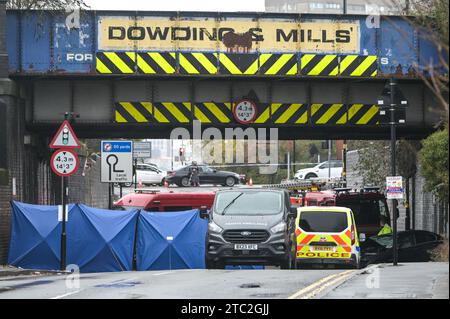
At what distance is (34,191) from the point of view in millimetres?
33094

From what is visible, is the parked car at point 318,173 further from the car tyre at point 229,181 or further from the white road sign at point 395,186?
the white road sign at point 395,186

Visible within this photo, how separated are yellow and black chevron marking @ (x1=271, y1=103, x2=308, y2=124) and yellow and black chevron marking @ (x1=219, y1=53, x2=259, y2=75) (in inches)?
73.7

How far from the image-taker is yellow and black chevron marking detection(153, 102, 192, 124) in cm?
3155

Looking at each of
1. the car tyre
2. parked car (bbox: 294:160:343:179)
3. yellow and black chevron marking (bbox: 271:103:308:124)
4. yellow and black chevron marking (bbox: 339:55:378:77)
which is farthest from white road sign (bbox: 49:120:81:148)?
parked car (bbox: 294:160:343:179)

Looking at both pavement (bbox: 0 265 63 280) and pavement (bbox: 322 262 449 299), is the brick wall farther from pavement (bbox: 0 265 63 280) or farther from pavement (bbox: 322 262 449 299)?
pavement (bbox: 322 262 449 299)

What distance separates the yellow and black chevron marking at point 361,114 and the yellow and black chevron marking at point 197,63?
4.78 meters

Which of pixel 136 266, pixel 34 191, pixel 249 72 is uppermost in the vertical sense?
pixel 249 72

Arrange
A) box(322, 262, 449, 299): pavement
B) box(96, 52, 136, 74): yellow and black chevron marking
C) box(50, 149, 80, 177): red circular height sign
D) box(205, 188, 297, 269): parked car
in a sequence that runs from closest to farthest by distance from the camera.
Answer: box(322, 262, 449, 299): pavement, box(205, 188, 297, 269): parked car, box(50, 149, 80, 177): red circular height sign, box(96, 52, 136, 74): yellow and black chevron marking

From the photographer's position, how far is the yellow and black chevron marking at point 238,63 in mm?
30516

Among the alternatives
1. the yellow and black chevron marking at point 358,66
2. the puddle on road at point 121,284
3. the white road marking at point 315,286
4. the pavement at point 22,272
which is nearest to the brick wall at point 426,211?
A: the yellow and black chevron marking at point 358,66

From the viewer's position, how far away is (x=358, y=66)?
30953 mm
